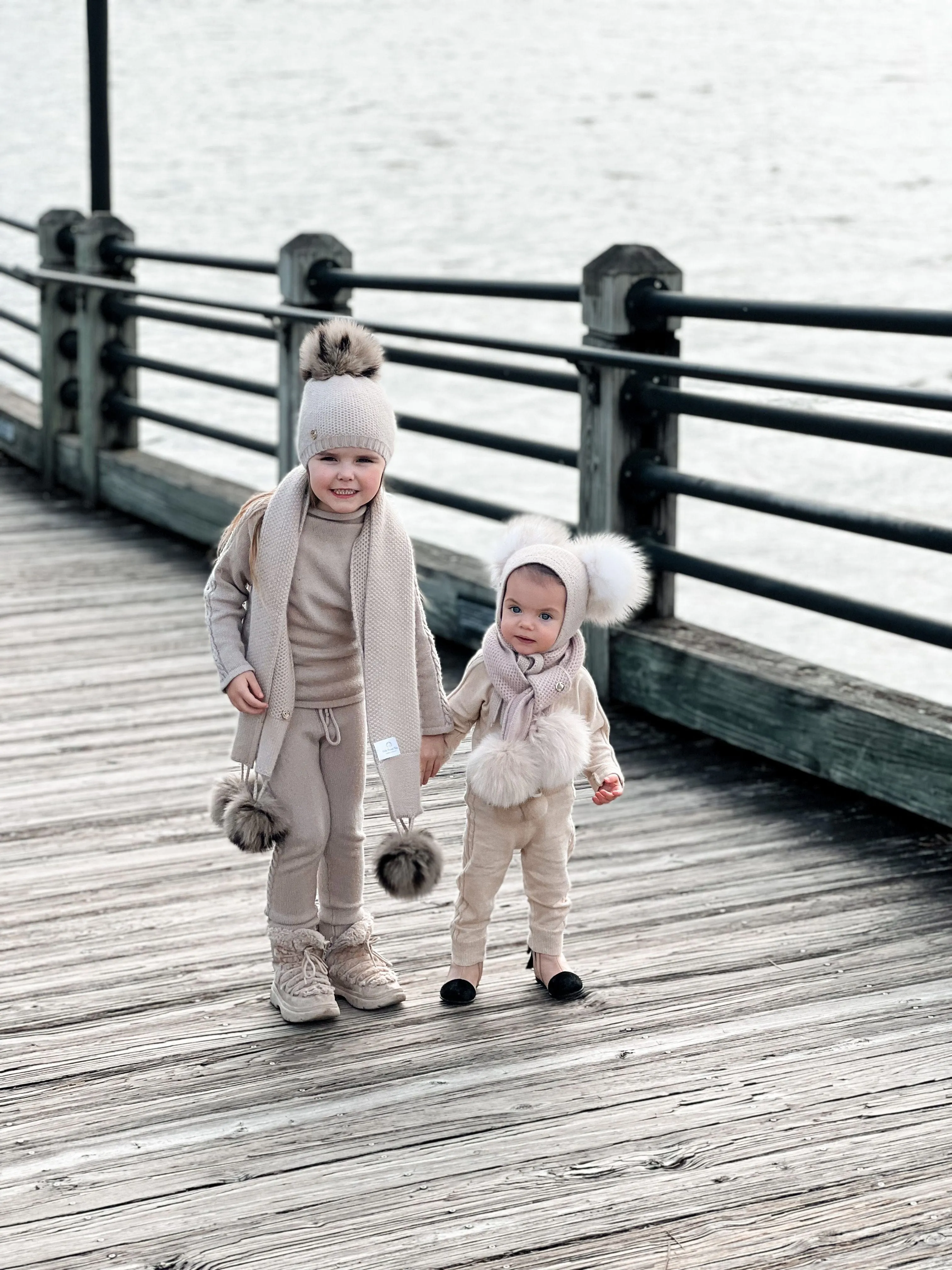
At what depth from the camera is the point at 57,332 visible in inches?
319

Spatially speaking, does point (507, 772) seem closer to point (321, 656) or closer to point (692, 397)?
point (321, 656)

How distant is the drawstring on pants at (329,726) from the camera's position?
9.15ft

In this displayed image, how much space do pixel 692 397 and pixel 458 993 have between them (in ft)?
6.94

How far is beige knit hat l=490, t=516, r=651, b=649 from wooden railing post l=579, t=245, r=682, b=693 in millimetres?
1820

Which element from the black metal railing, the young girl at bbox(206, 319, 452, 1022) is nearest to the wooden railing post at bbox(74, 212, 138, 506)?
the black metal railing

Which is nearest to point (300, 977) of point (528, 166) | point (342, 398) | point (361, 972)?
point (361, 972)

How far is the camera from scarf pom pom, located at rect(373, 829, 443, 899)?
269 cm

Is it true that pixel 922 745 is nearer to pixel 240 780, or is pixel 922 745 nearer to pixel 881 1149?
pixel 881 1149

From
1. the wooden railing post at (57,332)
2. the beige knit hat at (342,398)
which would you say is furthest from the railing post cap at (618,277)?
the wooden railing post at (57,332)

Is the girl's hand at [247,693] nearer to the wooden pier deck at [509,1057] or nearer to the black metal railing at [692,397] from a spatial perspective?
the wooden pier deck at [509,1057]

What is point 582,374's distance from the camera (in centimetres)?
464

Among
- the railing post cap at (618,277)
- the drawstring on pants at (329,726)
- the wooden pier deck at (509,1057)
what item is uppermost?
the railing post cap at (618,277)

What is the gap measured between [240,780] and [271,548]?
440mm

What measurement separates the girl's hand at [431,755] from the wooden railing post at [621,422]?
72.0 inches
